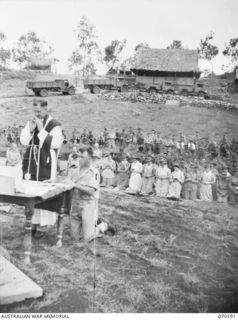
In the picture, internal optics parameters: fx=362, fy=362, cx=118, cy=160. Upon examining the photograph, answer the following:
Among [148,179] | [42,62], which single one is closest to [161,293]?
[148,179]

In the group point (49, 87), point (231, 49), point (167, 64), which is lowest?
point (49, 87)

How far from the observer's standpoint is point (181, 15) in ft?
14.6

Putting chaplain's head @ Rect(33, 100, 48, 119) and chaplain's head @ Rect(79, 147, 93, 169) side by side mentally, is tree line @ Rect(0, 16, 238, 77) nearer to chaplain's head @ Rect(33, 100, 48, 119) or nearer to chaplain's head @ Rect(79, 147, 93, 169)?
chaplain's head @ Rect(33, 100, 48, 119)

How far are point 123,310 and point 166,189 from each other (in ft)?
15.7

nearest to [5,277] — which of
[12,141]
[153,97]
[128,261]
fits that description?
[128,261]

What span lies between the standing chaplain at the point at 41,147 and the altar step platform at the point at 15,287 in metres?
1.07

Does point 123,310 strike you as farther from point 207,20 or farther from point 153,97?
point 153,97

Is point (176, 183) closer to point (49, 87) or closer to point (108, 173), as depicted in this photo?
point (108, 173)

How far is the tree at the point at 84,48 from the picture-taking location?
4950 millimetres

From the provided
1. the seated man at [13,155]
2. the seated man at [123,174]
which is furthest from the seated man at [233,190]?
the seated man at [13,155]

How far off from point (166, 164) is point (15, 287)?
5434 mm

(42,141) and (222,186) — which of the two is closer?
(42,141)

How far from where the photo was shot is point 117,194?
7.11 metres

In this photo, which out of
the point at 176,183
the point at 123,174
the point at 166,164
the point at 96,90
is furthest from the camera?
the point at 96,90
